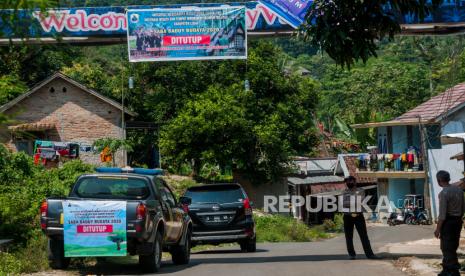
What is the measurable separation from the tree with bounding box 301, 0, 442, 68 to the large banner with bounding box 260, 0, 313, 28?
5.24 meters

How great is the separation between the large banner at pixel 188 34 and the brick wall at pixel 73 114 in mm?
21234

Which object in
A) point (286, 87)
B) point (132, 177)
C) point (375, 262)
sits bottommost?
point (375, 262)

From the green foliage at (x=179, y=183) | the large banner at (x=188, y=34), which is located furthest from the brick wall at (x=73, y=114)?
the large banner at (x=188, y=34)

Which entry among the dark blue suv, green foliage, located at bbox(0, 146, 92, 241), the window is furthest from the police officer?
green foliage, located at bbox(0, 146, 92, 241)

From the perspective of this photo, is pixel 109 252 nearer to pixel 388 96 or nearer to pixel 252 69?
pixel 252 69

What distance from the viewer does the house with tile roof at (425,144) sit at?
48.6 metres

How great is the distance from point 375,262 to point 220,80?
31402mm

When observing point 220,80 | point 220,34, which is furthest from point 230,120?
point 220,34

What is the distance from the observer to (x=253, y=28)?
70.9 ft

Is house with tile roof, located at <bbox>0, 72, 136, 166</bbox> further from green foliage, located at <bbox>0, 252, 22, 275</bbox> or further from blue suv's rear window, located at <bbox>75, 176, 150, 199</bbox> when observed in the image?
green foliage, located at <bbox>0, 252, 22, 275</bbox>

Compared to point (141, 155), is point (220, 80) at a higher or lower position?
higher

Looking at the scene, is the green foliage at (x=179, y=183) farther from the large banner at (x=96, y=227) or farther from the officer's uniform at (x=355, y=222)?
the large banner at (x=96, y=227)

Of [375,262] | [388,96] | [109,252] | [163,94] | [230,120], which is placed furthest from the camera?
[388,96]

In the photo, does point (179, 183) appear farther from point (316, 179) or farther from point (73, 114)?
point (316, 179)
